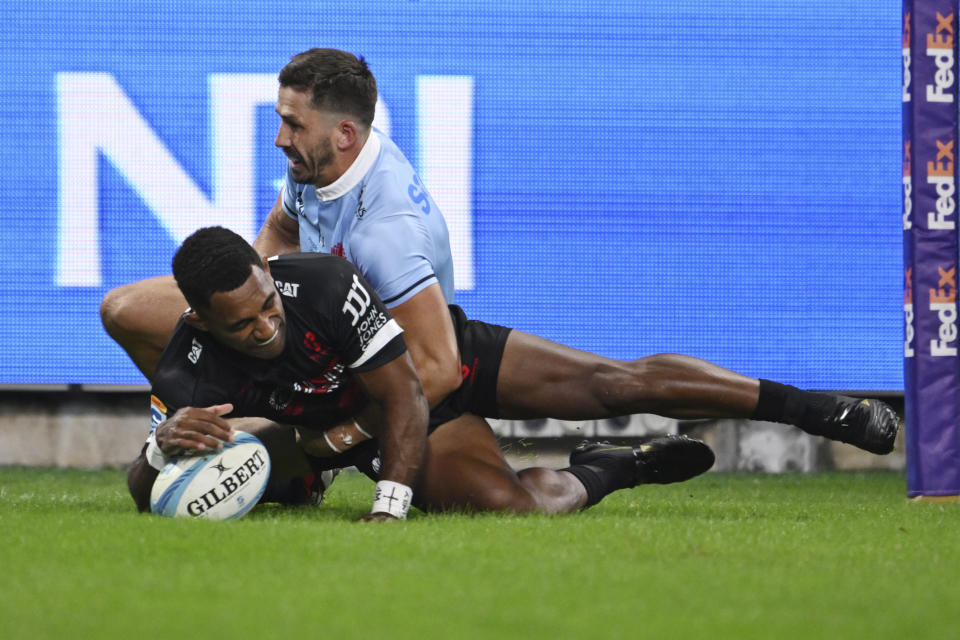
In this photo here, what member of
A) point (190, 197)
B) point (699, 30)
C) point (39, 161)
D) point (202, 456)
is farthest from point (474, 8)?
point (202, 456)

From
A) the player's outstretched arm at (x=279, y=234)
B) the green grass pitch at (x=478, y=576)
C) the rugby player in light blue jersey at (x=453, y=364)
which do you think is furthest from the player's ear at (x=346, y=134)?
the green grass pitch at (x=478, y=576)

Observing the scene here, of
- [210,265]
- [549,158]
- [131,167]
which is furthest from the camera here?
[549,158]

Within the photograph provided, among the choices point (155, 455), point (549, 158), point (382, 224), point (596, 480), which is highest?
point (549, 158)

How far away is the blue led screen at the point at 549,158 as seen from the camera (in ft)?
24.0

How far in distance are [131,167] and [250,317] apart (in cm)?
368

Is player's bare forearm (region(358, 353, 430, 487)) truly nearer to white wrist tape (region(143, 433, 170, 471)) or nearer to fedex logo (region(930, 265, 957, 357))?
white wrist tape (region(143, 433, 170, 471))

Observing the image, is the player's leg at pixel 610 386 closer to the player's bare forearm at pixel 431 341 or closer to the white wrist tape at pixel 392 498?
the player's bare forearm at pixel 431 341

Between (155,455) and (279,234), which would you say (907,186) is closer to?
(279,234)

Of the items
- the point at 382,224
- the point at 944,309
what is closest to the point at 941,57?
the point at 944,309

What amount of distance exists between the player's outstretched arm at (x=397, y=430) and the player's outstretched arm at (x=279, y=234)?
1.68 metres

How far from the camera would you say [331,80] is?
5156 mm

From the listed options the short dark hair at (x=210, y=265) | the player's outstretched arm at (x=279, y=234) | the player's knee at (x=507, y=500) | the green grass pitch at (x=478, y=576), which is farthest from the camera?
the player's outstretched arm at (x=279, y=234)

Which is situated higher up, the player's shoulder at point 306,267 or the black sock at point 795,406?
the player's shoulder at point 306,267

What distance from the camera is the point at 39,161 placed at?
24.0 feet
